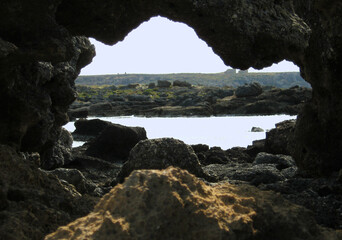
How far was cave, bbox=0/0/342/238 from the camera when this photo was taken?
275 inches

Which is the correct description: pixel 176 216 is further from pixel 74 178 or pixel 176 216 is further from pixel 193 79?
pixel 193 79

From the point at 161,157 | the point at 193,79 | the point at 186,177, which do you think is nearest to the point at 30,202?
the point at 186,177

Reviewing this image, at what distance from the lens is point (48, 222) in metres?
4.25

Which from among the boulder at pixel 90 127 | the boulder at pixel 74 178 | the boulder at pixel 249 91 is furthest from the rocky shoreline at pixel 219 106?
the boulder at pixel 74 178

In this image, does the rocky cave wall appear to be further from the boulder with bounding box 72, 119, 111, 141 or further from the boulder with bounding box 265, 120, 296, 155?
the boulder with bounding box 72, 119, 111, 141

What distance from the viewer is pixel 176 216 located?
3.32 meters

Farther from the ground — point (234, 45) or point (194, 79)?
point (234, 45)

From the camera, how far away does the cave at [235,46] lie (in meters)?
6.98

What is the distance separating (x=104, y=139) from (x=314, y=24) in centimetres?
944

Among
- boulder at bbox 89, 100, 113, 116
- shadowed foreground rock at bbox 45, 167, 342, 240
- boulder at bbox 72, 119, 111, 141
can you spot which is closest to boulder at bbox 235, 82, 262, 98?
boulder at bbox 89, 100, 113, 116

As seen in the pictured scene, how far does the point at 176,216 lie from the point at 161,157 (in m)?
5.79

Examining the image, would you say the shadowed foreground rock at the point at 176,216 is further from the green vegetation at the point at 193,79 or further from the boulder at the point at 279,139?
the green vegetation at the point at 193,79

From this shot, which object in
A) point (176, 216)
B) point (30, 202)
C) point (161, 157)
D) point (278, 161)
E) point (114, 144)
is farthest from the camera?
point (114, 144)

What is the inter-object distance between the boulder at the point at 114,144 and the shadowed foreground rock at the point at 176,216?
12.0 m
